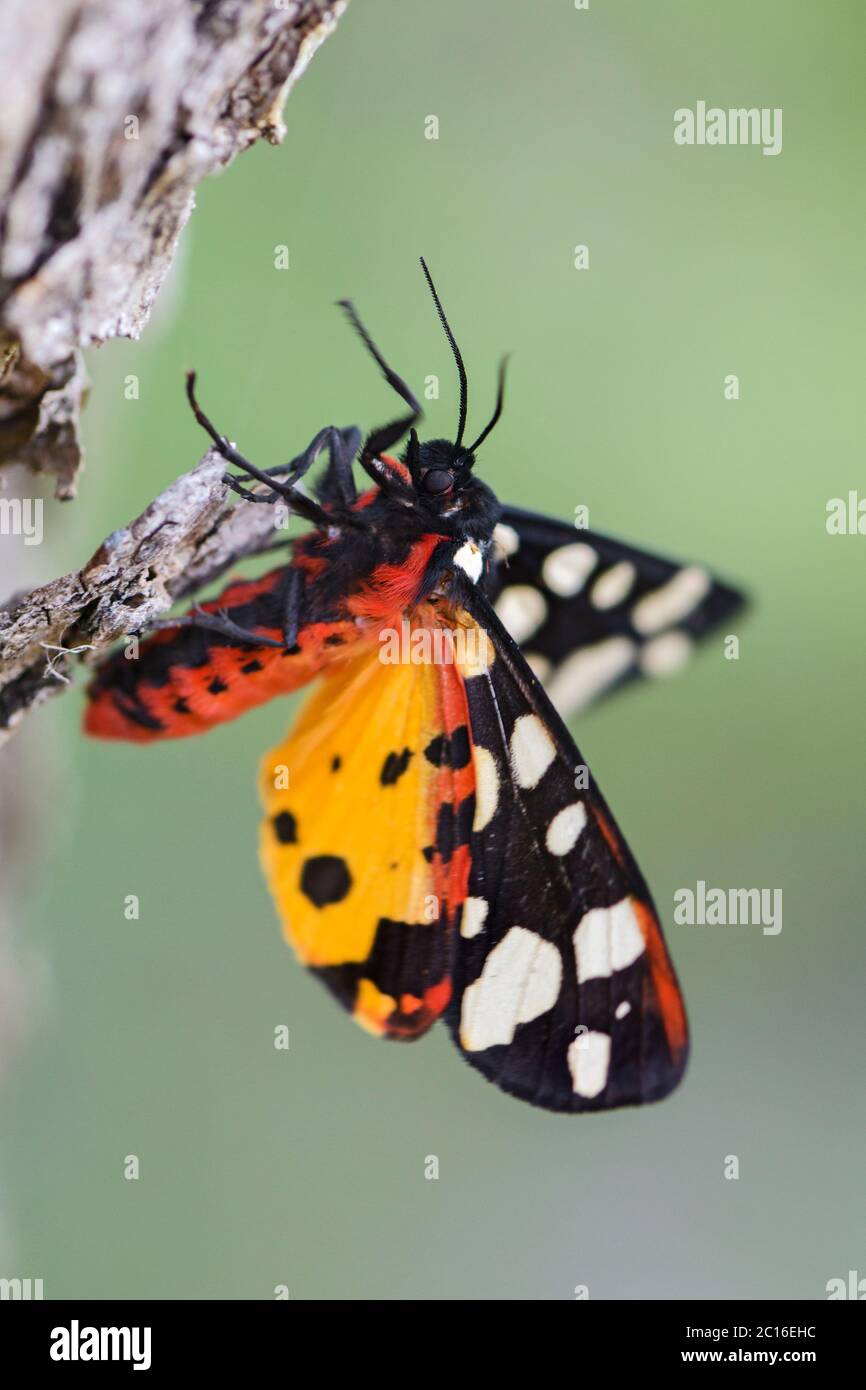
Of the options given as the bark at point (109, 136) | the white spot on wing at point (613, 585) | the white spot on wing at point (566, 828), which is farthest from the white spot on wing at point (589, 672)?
the bark at point (109, 136)

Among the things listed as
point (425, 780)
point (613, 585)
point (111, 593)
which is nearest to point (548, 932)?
point (425, 780)

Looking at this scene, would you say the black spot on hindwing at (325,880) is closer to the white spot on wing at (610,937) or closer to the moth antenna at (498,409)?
the white spot on wing at (610,937)

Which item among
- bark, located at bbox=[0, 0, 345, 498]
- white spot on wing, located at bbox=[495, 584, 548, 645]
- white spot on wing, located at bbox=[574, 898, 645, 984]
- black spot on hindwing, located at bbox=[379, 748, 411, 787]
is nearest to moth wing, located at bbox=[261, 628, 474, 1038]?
black spot on hindwing, located at bbox=[379, 748, 411, 787]

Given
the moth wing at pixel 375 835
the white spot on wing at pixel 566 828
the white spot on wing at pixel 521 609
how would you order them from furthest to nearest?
the white spot on wing at pixel 521 609 < the moth wing at pixel 375 835 < the white spot on wing at pixel 566 828

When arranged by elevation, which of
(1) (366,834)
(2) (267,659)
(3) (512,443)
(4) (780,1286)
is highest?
(3) (512,443)

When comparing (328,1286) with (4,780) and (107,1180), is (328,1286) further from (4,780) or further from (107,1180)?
(4,780)

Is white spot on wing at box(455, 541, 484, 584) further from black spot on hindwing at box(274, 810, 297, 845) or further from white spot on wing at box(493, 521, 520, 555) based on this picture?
black spot on hindwing at box(274, 810, 297, 845)

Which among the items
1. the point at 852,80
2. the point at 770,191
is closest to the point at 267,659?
the point at 770,191
